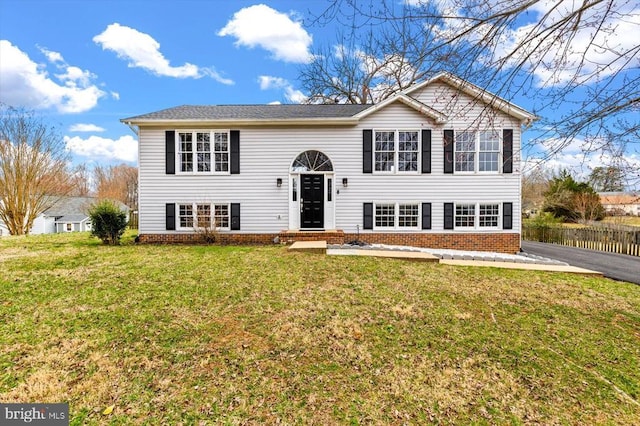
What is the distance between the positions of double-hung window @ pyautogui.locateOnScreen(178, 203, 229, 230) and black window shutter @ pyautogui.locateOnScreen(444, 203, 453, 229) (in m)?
8.34

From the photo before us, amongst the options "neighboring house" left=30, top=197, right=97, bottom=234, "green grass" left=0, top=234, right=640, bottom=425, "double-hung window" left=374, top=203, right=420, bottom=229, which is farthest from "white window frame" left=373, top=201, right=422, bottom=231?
"neighboring house" left=30, top=197, right=97, bottom=234

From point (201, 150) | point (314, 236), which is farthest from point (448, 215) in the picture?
point (201, 150)

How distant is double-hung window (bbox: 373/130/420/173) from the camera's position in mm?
11703

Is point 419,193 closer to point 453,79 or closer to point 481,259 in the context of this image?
point 481,259

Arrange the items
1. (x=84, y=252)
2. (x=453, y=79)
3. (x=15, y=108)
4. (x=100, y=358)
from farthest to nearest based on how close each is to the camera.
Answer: (x=15, y=108) < (x=84, y=252) < (x=453, y=79) < (x=100, y=358)

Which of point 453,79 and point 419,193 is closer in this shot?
point 453,79

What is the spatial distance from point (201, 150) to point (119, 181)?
40.2 m

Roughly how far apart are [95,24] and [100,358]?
13588 mm

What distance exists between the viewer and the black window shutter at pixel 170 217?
1169 cm

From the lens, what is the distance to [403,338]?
158 inches

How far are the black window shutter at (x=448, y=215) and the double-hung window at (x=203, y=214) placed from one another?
8342 millimetres

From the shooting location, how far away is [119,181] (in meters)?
43.8

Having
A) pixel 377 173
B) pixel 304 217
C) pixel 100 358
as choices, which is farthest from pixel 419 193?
pixel 100 358

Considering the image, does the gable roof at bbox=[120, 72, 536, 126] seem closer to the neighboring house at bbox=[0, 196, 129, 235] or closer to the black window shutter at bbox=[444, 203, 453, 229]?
the black window shutter at bbox=[444, 203, 453, 229]
